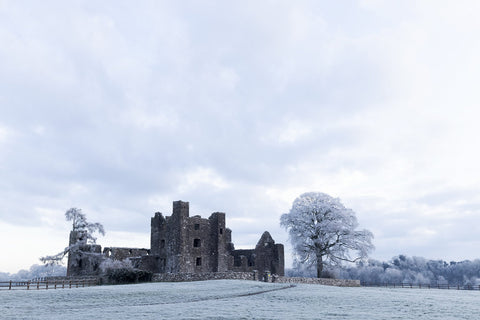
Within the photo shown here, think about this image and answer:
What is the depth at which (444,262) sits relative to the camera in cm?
13475

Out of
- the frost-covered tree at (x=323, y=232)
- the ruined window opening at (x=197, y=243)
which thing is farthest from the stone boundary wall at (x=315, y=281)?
the ruined window opening at (x=197, y=243)

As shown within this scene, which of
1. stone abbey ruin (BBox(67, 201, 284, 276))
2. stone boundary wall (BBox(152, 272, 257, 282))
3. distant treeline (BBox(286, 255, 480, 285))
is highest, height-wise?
stone abbey ruin (BBox(67, 201, 284, 276))

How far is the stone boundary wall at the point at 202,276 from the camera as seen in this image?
42406mm

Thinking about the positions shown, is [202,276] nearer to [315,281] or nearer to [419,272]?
[315,281]

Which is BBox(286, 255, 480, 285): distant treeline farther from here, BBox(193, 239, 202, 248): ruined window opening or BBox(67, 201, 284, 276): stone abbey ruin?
BBox(193, 239, 202, 248): ruined window opening

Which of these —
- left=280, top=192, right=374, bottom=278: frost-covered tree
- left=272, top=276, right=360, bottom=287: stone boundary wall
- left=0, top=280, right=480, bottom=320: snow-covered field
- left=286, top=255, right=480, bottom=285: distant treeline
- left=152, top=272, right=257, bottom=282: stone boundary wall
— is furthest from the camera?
left=286, top=255, right=480, bottom=285: distant treeline

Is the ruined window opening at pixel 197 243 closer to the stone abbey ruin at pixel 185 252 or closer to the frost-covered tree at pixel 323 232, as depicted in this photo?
the stone abbey ruin at pixel 185 252

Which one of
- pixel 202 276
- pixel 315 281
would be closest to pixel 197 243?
pixel 202 276

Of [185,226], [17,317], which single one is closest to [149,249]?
[185,226]

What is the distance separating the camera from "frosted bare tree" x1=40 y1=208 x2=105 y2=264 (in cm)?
5538

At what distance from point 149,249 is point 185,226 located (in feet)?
34.4

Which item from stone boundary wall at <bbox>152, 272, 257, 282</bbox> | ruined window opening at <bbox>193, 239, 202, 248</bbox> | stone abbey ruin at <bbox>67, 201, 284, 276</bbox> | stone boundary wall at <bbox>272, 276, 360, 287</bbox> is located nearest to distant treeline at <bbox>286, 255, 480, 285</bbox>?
stone abbey ruin at <bbox>67, 201, 284, 276</bbox>

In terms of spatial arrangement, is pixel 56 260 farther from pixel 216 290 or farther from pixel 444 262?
pixel 444 262

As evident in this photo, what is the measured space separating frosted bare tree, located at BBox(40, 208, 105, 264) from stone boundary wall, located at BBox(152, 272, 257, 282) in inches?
617
